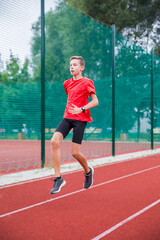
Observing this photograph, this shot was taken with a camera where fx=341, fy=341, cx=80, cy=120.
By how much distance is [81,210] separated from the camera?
193 inches

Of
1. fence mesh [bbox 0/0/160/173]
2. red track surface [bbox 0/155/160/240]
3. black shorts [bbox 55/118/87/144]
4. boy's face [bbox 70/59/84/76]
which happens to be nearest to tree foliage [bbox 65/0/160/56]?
fence mesh [bbox 0/0/160/173]

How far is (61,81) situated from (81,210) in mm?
6067

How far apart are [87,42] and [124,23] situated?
68.3 feet

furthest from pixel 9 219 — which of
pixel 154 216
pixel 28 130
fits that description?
pixel 28 130

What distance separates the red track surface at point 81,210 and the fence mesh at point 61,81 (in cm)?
246

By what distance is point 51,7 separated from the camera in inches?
406

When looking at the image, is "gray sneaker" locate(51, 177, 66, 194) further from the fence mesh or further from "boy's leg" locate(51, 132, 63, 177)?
the fence mesh

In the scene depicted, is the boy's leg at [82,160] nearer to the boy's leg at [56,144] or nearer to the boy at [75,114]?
the boy at [75,114]

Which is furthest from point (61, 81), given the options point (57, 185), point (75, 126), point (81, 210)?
point (57, 185)

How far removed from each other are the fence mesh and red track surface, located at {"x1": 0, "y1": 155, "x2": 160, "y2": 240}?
2458 mm

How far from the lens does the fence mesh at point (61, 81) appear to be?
8.84m

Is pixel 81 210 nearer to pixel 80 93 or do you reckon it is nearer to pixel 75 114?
pixel 75 114

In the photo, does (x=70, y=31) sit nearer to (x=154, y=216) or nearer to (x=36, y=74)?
(x=36, y=74)

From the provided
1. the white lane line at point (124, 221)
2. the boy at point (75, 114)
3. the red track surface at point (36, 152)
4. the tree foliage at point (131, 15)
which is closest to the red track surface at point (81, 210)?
the white lane line at point (124, 221)
